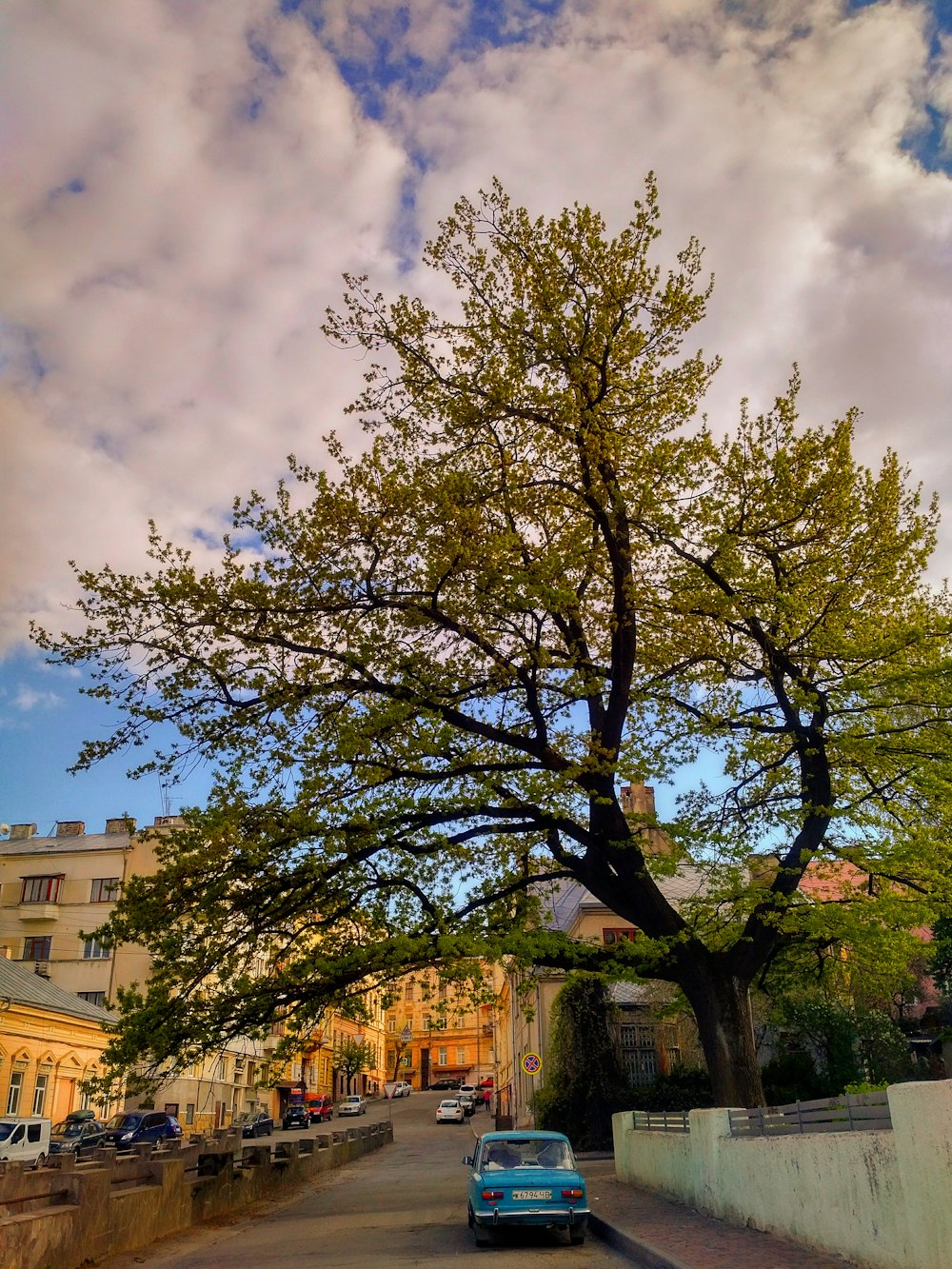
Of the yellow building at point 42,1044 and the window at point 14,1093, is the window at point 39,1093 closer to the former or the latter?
the yellow building at point 42,1044

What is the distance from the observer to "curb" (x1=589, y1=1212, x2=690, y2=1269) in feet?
33.6

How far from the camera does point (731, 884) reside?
17.9 metres

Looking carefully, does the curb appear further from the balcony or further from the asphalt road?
the balcony

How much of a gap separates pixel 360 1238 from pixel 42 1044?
29883 mm

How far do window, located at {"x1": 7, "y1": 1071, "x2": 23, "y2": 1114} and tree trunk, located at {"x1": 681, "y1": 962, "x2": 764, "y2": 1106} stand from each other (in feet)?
98.5

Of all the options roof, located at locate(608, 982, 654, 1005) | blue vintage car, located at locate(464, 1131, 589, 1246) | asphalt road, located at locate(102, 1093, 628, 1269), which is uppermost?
roof, located at locate(608, 982, 654, 1005)

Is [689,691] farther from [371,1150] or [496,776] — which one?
[371,1150]

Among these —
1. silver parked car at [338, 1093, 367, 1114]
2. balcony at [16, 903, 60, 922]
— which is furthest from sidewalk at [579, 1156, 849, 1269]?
silver parked car at [338, 1093, 367, 1114]

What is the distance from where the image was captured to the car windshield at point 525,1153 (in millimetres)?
14094

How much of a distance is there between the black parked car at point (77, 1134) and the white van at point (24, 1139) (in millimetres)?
2659

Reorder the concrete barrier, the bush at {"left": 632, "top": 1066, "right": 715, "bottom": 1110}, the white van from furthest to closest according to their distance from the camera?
the bush at {"left": 632, "top": 1066, "right": 715, "bottom": 1110} < the white van < the concrete barrier

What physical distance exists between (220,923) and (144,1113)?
A: 25.2 metres

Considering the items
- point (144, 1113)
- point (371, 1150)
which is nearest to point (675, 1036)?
point (371, 1150)

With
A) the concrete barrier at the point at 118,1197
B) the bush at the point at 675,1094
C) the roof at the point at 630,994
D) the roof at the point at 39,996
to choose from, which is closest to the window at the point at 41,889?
the roof at the point at 39,996
